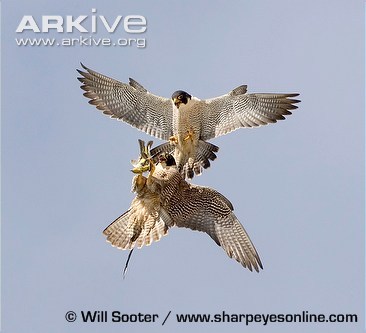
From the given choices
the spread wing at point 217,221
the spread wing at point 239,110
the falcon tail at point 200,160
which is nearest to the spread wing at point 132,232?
the spread wing at point 217,221

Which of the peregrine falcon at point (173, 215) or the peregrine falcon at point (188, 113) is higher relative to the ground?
the peregrine falcon at point (188, 113)

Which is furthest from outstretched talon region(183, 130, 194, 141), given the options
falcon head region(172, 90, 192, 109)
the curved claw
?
the curved claw

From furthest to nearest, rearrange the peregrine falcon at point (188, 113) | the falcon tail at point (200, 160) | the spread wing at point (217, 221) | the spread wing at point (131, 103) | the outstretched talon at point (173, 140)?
the spread wing at point (131, 103), the outstretched talon at point (173, 140), the peregrine falcon at point (188, 113), the falcon tail at point (200, 160), the spread wing at point (217, 221)

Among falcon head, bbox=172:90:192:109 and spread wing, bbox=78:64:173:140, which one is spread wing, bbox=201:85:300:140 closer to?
falcon head, bbox=172:90:192:109

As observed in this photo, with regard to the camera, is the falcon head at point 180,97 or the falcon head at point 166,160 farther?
the falcon head at point 180,97

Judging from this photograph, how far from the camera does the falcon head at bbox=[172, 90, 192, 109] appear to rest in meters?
14.4

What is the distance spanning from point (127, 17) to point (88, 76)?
1008 mm

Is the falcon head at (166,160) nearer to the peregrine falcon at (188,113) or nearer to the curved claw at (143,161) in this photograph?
the peregrine falcon at (188,113)

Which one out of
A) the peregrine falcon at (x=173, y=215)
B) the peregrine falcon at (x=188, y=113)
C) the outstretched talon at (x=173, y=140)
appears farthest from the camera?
the outstretched talon at (x=173, y=140)

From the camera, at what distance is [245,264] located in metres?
13.8

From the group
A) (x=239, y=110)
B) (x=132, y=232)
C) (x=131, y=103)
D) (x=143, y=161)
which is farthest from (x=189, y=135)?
(x=143, y=161)

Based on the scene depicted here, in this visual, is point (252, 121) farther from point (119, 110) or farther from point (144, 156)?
point (144, 156)

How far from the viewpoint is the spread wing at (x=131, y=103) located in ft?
48.3

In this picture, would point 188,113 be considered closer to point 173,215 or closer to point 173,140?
point 173,140
